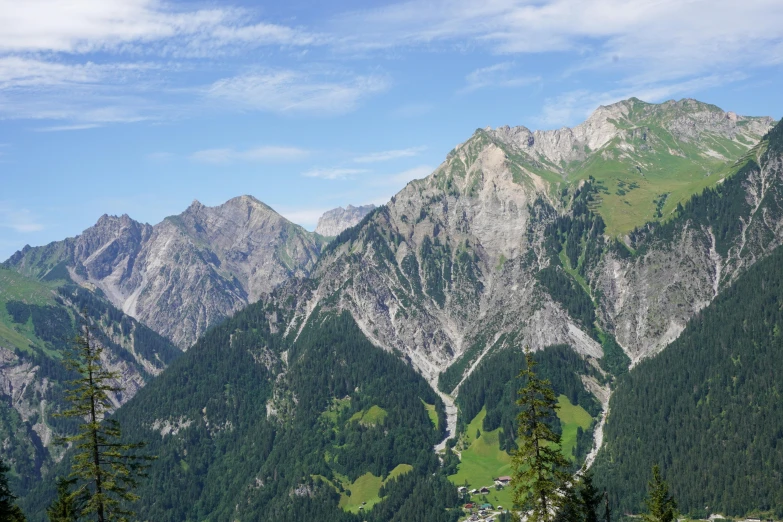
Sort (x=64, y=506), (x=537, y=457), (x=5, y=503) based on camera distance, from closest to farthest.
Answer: (x=537, y=457) → (x=5, y=503) → (x=64, y=506)

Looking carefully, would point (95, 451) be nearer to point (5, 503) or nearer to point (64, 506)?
point (64, 506)

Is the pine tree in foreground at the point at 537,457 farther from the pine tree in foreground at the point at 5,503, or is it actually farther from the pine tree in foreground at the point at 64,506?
the pine tree in foreground at the point at 5,503

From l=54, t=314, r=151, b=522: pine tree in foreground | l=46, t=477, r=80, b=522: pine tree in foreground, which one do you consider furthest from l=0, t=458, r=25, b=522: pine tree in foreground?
l=54, t=314, r=151, b=522: pine tree in foreground

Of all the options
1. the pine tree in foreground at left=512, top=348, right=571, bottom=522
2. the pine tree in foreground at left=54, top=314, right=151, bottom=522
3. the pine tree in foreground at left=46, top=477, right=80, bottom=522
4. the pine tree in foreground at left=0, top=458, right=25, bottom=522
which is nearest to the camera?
the pine tree in foreground at left=54, top=314, right=151, bottom=522

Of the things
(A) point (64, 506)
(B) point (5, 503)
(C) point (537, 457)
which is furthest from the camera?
(A) point (64, 506)

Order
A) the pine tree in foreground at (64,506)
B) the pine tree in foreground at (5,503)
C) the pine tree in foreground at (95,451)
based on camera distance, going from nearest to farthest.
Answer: the pine tree in foreground at (95,451), the pine tree in foreground at (64,506), the pine tree in foreground at (5,503)

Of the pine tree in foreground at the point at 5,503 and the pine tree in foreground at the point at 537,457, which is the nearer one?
the pine tree in foreground at the point at 537,457

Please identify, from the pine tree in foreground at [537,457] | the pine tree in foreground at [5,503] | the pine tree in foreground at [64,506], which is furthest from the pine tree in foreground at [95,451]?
the pine tree in foreground at [537,457]

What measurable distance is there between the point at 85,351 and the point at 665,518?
6251 centimetres

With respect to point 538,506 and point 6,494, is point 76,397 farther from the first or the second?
point 538,506

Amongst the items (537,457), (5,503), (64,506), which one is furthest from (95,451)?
(537,457)

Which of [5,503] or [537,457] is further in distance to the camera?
[5,503]

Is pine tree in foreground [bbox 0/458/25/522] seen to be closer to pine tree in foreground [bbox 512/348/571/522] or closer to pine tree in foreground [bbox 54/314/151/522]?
pine tree in foreground [bbox 54/314/151/522]

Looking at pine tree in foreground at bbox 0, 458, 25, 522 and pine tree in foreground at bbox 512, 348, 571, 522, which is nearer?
pine tree in foreground at bbox 512, 348, 571, 522
